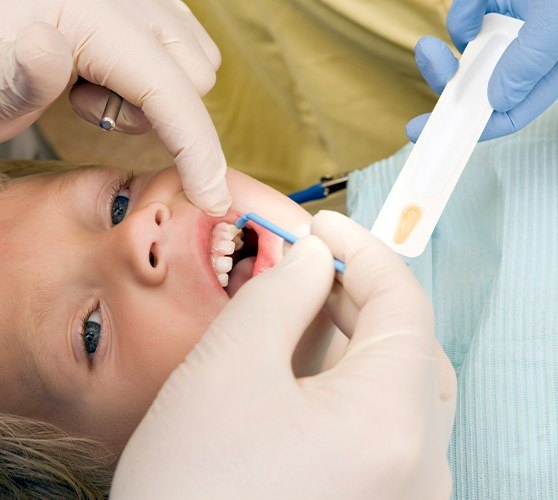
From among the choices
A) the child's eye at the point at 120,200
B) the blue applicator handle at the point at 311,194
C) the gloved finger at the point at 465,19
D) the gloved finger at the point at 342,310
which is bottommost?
the blue applicator handle at the point at 311,194

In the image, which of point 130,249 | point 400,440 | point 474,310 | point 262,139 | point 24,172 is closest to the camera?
point 400,440

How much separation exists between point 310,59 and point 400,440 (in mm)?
1059

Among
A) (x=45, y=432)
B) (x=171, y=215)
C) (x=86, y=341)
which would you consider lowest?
(x=45, y=432)

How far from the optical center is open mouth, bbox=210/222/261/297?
3.85 ft

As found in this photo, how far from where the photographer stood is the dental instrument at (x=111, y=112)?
3.78 feet

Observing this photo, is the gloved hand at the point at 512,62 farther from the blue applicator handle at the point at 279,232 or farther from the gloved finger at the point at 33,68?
the gloved finger at the point at 33,68

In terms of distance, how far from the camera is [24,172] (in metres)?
1.50

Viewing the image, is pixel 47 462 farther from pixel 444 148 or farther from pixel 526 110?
pixel 526 110

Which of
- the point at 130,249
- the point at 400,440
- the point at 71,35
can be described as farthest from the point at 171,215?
the point at 400,440

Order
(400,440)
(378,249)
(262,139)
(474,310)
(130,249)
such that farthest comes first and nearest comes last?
(262,139) → (474,310) → (130,249) → (378,249) → (400,440)

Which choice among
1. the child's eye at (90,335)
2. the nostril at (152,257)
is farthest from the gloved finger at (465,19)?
the child's eye at (90,335)

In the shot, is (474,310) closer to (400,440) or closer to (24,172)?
(400,440)

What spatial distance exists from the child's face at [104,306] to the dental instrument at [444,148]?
18 cm

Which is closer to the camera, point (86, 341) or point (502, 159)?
point (86, 341)
